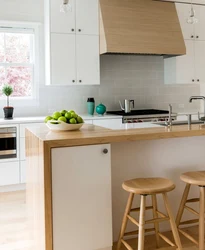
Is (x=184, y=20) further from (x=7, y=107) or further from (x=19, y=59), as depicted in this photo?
(x=7, y=107)

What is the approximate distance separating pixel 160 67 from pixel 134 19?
111cm

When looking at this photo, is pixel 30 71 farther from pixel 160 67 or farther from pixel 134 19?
pixel 160 67

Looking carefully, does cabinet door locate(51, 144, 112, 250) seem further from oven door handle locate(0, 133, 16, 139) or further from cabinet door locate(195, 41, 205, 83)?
cabinet door locate(195, 41, 205, 83)

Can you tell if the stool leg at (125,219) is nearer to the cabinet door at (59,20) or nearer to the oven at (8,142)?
the oven at (8,142)

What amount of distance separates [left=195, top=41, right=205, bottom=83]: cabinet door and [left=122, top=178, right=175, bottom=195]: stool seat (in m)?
3.61

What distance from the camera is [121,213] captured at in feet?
8.73

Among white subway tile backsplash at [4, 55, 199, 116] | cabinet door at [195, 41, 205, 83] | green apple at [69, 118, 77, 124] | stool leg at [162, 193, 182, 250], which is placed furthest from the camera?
cabinet door at [195, 41, 205, 83]

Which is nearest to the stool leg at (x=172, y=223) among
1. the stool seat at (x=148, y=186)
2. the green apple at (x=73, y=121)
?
the stool seat at (x=148, y=186)

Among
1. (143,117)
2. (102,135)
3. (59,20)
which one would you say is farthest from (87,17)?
(102,135)

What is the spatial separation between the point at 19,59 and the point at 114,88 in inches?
61.2

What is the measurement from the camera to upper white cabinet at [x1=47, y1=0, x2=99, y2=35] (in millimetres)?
4572

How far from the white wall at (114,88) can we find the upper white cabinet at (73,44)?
32cm

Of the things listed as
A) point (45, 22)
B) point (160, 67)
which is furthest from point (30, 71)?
point (160, 67)

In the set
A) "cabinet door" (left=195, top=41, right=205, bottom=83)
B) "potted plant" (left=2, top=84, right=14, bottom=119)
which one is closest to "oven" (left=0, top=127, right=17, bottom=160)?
"potted plant" (left=2, top=84, right=14, bottom=119)
